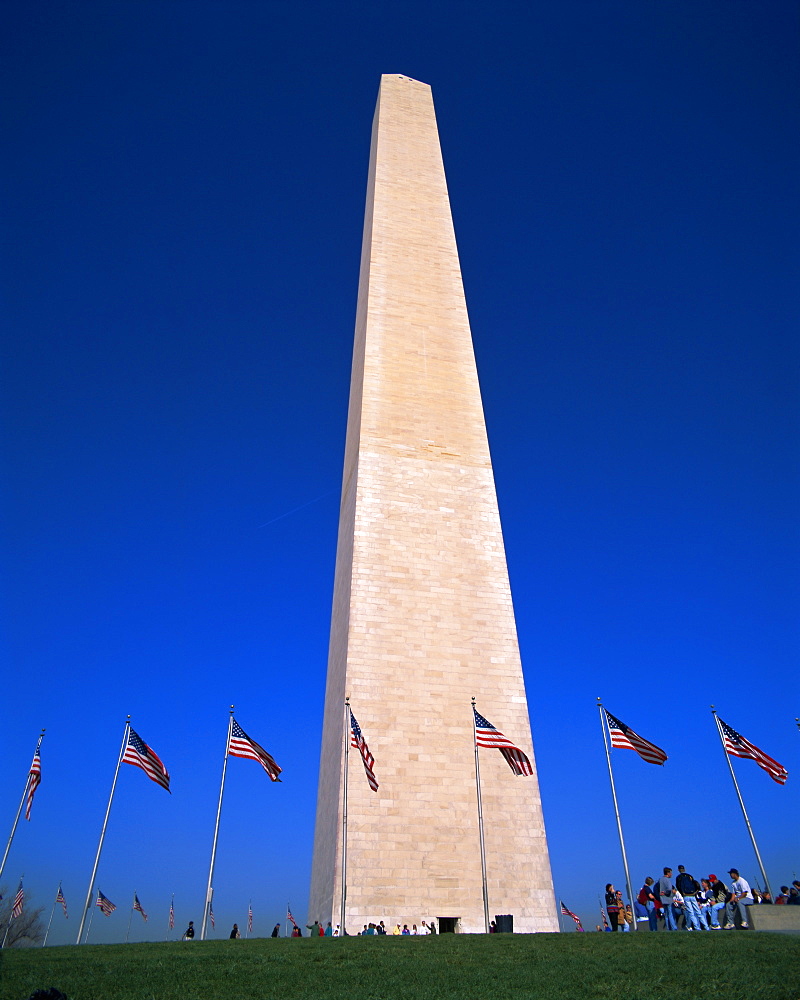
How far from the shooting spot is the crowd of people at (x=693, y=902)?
43.0 feet

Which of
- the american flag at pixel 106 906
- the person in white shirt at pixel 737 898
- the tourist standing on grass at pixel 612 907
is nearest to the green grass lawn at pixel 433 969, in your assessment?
the person in white shirt at pixel 737 898

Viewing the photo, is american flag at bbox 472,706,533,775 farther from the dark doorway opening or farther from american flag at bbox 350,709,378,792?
the dark doorway opening

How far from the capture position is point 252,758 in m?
15.9

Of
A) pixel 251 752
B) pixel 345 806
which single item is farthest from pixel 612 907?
pixel 251 752

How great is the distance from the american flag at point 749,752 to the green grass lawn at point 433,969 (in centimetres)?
462

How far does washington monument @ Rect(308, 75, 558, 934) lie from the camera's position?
1627 cm

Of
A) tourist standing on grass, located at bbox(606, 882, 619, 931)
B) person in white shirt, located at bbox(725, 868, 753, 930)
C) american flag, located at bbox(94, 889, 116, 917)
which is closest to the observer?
person in white shirt, located at bbox(725, 868, 753, 930)

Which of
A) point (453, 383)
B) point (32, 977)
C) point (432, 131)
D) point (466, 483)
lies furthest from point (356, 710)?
point (432, 131)

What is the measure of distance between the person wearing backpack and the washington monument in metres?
3.94

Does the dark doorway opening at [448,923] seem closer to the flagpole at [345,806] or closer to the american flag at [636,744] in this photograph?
the flagpole at [345,806]

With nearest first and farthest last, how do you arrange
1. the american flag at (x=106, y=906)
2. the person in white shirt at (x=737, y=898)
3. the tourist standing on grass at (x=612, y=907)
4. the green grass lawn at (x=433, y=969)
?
the green grass lawn at (x=433, y=969) < the person in white shirt at (x=737, y=898) < the tourist standing on grass at (x=612, y=907) < the american flag at (x=106, y=906)

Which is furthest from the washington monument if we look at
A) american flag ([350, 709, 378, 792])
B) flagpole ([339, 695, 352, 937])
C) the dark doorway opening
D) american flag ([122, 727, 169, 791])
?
american flag ([122, 727, 169, 791])

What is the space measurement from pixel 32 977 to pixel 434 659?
37.7 ft

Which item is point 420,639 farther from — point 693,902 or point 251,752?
point 693,902
